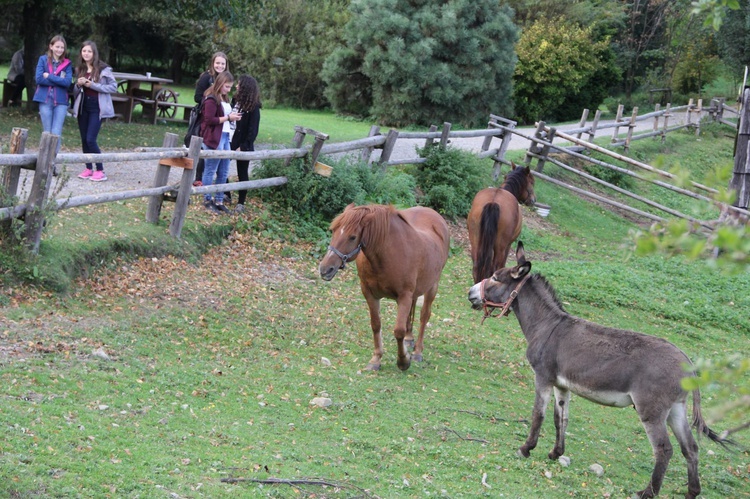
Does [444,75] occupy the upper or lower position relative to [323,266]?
upper

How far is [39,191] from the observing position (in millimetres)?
8117

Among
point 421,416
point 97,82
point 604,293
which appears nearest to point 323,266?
point 421,416

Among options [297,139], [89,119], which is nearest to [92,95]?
[89,119]

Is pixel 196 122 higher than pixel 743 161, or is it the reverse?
pixel 743 161

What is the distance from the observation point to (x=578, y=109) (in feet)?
117

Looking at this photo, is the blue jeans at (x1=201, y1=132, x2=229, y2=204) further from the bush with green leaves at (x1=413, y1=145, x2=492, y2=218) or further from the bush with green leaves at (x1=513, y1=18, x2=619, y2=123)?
the bush with green leaves at (x1=513, y1=18, x2=619, y2=123)

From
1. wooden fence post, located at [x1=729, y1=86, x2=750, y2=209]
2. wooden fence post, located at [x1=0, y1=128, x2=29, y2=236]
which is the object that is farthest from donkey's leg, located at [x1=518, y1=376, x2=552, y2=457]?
wooden fence post, located at [x1=729, y1=86, x2=750, y2=209]

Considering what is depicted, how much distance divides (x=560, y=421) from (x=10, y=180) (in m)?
5.70

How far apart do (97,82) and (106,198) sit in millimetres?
3196

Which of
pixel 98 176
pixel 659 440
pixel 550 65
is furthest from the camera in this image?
pixel 550 65

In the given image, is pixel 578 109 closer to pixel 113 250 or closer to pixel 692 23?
pixel 692 23

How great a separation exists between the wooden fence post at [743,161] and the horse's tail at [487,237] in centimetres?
874

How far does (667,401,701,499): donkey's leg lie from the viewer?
20.2 feet

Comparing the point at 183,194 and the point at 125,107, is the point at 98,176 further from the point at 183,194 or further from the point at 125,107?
the point at 125,107
